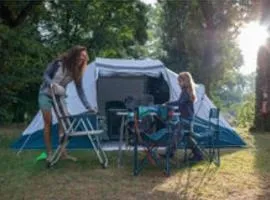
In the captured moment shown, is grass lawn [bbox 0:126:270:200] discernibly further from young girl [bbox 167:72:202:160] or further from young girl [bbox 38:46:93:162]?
young girl [bbox 38:46:93:162]

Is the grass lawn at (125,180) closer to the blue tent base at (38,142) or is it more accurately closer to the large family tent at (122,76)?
the blue tent base at (38,142)

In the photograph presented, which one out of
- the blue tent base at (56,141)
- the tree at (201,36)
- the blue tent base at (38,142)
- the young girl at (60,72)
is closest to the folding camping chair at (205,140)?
the blue tent base at (56,141)

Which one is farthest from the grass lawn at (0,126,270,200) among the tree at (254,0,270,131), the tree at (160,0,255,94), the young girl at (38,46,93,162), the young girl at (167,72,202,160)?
the tree at (160,0,255,94)

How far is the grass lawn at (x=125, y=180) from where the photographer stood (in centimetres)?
432

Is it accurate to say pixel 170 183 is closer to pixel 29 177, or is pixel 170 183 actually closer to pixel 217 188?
pixel 217 188

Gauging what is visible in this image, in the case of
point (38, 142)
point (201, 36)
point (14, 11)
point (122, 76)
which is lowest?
point (38, 142)

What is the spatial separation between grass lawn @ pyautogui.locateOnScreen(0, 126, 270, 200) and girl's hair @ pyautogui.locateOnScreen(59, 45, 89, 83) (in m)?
1.14

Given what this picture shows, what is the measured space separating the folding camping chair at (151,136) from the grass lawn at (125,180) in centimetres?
15

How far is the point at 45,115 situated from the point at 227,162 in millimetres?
2423

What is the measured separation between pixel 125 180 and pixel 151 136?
27.6 inches

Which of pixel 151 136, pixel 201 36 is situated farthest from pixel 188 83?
pixel 201 36

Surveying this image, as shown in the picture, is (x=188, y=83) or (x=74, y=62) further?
(x=188, y=83)

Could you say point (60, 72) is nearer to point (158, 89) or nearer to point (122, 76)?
point (122, 76)

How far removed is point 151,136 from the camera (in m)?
5.39
